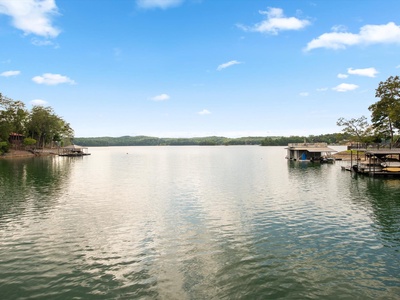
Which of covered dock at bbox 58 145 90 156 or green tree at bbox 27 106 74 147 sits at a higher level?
green tree at bbox 27 106 74 147

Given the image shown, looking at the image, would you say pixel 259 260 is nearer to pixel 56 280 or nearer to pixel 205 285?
pixel 205 285

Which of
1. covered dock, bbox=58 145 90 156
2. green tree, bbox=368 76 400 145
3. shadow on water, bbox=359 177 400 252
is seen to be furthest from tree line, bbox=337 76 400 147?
covered dock, bbox=58 145 90 156

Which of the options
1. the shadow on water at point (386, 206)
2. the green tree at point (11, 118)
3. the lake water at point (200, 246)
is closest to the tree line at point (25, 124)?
the green tree at point (11, 118)

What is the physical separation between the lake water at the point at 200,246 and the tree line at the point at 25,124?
316ft

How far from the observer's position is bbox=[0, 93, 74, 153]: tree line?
115850mm

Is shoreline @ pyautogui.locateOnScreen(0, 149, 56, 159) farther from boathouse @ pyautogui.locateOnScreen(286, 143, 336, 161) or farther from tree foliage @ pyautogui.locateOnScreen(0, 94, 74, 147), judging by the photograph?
boathouse @ pyautogui.locateOnScreen(286, 143, 336, 161)

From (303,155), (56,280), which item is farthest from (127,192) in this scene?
(303,155)

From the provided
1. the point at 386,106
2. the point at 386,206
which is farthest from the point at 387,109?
the point at 386,206

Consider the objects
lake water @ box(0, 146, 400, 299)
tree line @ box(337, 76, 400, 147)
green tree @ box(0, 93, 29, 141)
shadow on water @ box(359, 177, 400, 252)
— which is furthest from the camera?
green tree @ box(0, 93, 29, 141)

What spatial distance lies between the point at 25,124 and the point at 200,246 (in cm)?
14421

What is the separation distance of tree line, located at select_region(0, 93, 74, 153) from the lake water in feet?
316

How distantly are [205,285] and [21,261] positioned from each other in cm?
1172

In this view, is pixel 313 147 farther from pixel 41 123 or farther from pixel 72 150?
pixel 41 123

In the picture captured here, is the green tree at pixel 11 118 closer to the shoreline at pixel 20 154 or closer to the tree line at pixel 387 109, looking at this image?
the shoreline at pixel 20 154
